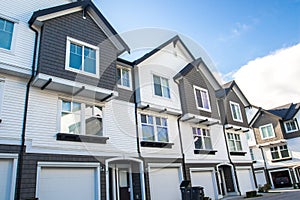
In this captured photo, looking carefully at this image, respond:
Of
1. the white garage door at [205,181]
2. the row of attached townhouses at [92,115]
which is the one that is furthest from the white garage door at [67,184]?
the white garage door at [205,181]

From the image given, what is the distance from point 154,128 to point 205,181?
5022mm

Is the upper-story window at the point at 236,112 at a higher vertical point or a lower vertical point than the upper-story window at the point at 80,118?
higher

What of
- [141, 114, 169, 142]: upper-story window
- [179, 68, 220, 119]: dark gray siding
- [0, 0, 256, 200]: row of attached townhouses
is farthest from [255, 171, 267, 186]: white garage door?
[141, 114, 169, 142]: upper-story window

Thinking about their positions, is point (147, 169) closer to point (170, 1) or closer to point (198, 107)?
point (198, 107)

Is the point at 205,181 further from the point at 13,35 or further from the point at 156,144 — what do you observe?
the point at 13,35

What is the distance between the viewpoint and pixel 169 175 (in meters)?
13.2

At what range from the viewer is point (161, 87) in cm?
1487

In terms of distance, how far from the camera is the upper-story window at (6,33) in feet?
29.8

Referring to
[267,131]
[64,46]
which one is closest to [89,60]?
[64,46]

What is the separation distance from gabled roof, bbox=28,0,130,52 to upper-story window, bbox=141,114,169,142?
161 inches

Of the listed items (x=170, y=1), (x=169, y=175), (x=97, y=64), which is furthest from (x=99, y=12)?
(x=169, y=175)

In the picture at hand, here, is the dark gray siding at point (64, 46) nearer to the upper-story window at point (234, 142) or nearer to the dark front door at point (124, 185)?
the dark front door at point (124, 185)

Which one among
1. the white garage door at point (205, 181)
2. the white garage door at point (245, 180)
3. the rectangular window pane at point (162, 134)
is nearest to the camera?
the rectangular window pane at point (162, 134)

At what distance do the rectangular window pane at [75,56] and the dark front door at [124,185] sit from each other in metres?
5.65
